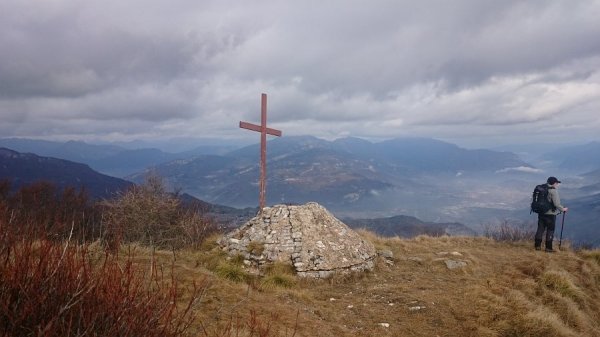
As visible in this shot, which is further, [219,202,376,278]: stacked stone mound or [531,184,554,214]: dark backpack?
[531,184,554,214]: dark backpack

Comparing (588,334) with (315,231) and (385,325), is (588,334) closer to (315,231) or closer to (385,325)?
(385,325)

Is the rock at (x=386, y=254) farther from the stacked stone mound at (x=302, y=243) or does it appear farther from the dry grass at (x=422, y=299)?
the stacked stone mound at (x=302, y=243)

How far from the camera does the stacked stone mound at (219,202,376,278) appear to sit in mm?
12062

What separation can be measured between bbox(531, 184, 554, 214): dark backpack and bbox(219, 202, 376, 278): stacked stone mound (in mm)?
6707

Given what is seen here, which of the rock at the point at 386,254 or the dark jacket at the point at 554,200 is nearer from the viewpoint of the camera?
the rock at the point at 386,254

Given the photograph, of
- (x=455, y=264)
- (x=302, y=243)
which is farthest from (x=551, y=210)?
(x=302, y=243)

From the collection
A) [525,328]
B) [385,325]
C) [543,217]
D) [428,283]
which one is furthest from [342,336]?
[543,217]

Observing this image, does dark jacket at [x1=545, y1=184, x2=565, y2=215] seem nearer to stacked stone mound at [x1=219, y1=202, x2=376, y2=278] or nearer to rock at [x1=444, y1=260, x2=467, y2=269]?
rock at [x1=444, y1=260, x2=467, y2=269]

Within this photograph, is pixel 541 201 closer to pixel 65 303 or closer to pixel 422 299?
pixel 422 299

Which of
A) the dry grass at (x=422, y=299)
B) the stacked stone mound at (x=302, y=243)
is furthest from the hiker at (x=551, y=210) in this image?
the stacked stone mound at (x=302, y=243)

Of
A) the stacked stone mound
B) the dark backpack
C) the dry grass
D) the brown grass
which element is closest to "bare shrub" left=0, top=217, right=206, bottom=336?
the brown grass

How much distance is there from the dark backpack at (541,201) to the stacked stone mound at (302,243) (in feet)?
22.0

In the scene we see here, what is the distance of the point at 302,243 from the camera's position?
41.1ft

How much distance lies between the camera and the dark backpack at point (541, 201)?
1485 centimetres
